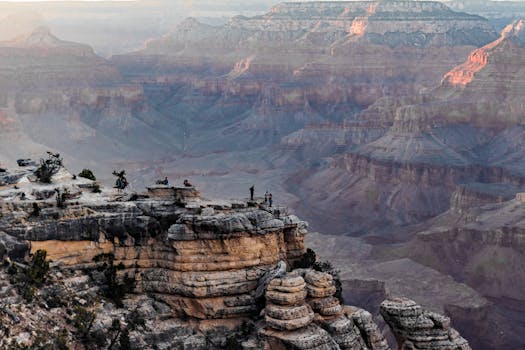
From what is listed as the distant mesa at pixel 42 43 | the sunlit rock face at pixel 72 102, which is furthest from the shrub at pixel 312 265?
the distant mesa at pixel 42 43

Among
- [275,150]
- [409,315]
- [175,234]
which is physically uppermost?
[175,234]

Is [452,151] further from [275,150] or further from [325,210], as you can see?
[275,150]

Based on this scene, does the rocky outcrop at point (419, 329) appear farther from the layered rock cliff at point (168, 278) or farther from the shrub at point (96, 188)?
the shrub at point (96, 188)

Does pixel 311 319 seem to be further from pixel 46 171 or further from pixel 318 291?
pixel 46 171

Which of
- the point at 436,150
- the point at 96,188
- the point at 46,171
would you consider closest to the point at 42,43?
the point at 436,150

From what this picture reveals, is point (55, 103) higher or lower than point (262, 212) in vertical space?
lower

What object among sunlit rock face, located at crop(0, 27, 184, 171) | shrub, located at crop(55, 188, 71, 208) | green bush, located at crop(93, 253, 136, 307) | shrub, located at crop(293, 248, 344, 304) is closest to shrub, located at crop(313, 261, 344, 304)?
shrub, located at crop(293, 248, 344, 304)

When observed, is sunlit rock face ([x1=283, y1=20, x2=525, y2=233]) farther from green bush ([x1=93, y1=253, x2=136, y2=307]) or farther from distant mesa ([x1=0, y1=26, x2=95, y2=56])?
green bush ([x1=93, y1=253, x2=136, y2=307])

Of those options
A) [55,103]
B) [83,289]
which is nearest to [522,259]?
[83,289]
